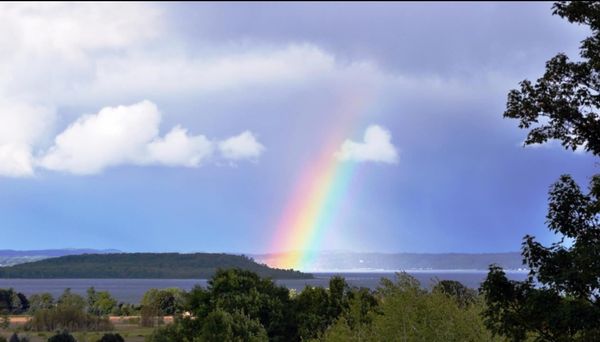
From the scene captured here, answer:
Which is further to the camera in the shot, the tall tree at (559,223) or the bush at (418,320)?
the bush at (418,320)

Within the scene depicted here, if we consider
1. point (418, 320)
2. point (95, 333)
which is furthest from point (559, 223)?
point (95, 333)

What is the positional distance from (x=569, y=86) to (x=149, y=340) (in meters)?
41.1

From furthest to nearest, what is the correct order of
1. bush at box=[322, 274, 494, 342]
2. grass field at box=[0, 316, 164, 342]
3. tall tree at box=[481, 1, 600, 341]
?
grass field at box=[0, 316, 164, 342] < bush at box=[322, 274, 494, 342] < tall tree at box=[481, 1, 600, 341]

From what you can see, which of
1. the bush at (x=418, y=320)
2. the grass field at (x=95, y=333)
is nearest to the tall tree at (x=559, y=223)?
the bush at (x=418, y=320)

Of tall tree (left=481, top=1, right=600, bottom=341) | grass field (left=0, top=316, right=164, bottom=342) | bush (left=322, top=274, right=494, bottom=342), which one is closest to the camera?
tall tree (left=481, top=1, right=600, bottom=341)

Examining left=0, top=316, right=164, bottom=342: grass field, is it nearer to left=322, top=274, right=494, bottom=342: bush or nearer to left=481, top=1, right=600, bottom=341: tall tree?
left=322, top=274, right=494, bottom=342: bush

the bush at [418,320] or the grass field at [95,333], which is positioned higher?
the bush at [418,320]

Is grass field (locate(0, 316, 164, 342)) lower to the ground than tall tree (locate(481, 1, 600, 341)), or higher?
lower

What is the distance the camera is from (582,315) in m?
12.2

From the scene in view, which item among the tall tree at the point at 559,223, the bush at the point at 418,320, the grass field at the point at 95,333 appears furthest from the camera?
the grass field at the point at 95,333

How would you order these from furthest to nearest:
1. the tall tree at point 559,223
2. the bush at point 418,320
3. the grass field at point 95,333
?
1. the grass field at point 95,333
2. the bush at point 418,320
3. the tall tree at point 559,223

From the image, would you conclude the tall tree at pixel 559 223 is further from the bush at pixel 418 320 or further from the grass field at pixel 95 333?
Result: the grass field at pixel 95 333

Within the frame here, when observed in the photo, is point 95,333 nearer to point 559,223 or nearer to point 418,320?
point 418,320

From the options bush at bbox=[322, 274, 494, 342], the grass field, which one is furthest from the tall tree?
the grass field
